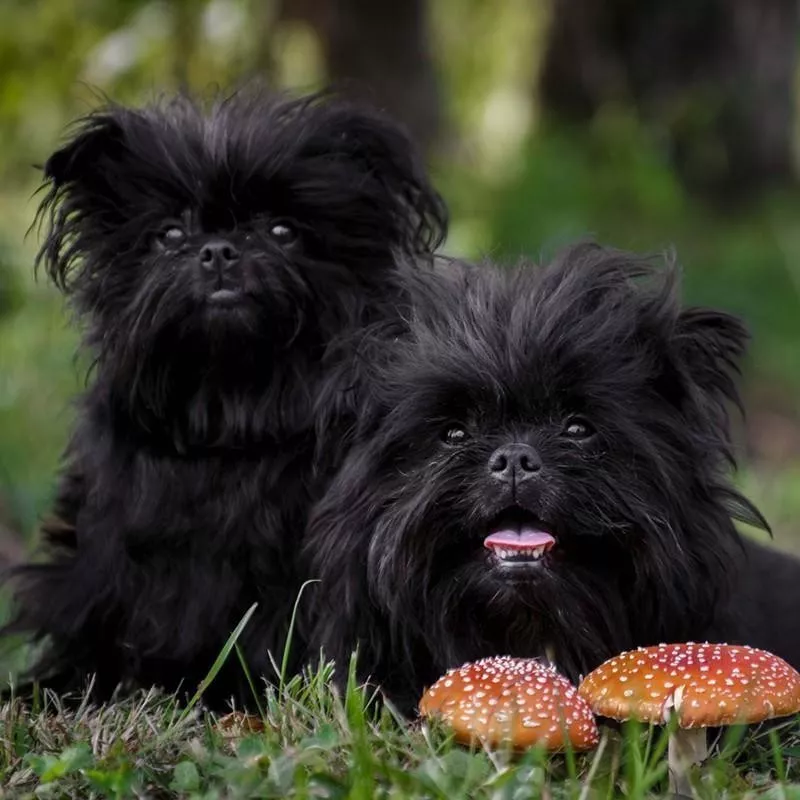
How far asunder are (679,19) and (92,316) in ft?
33.7

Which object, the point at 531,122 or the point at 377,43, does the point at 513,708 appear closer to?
the point at 377,43

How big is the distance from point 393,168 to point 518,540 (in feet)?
4.85

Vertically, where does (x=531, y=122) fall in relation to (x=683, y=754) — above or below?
above

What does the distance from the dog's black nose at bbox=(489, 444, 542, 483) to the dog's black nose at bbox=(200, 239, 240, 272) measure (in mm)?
1031

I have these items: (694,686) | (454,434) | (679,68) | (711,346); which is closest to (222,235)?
(454,434)

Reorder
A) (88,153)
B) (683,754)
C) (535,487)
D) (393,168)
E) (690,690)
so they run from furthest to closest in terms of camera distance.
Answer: (393,168)
(88,153)
(535,487)
(683,754)
(690,690)

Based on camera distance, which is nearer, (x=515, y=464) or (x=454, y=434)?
(x=515, y=464)

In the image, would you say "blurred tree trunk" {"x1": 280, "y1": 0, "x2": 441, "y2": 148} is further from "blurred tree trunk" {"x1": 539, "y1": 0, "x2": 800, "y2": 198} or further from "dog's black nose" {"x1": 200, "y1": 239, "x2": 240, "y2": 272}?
"dog's black nose" {"x1": 200, "y1": 239, "x2": 240, "y2": 272}

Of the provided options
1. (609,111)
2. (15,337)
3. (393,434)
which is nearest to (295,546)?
(393,434)

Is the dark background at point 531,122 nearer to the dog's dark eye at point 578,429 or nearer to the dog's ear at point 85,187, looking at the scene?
the dog's ear at point 85,187

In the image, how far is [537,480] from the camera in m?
3.55

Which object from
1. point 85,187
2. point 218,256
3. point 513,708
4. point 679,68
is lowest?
point 513,708

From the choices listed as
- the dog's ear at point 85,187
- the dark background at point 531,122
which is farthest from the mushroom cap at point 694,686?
the dark background at point 531,122

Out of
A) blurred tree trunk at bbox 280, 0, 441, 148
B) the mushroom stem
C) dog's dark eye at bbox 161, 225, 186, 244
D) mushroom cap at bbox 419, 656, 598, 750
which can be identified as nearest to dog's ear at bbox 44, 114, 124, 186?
dog's dark eye at bbox 161, 225, 186, 244
